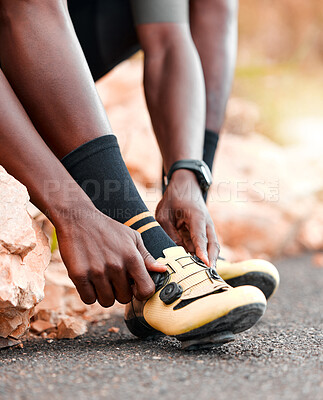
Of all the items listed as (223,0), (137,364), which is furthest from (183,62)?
(137,364)

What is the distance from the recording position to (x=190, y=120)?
1.18 meters

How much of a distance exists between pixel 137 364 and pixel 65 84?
19.8 inches

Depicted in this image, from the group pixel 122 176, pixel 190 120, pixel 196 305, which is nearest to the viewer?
pixel 196 305

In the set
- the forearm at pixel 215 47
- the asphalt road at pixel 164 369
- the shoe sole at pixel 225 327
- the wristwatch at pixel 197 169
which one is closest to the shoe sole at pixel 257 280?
the asphalt road at pixel 164 369

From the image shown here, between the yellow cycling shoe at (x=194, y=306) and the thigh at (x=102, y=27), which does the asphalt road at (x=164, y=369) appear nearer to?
the yellow cycling shoe at (x=194, y=306)

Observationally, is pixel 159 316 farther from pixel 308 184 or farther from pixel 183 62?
pixel 308 184

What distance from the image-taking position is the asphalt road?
63 centimetres

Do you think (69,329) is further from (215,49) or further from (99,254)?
(215,49)

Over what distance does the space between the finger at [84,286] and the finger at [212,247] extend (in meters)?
0.26

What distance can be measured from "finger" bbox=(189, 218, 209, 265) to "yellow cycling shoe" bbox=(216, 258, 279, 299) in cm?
17

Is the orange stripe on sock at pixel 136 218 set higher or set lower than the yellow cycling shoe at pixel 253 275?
higher

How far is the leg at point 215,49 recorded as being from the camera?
136cm

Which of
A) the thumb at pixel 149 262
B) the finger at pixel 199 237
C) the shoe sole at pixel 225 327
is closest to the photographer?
the shoe sole at pixel 225 327

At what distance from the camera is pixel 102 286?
854 mm
